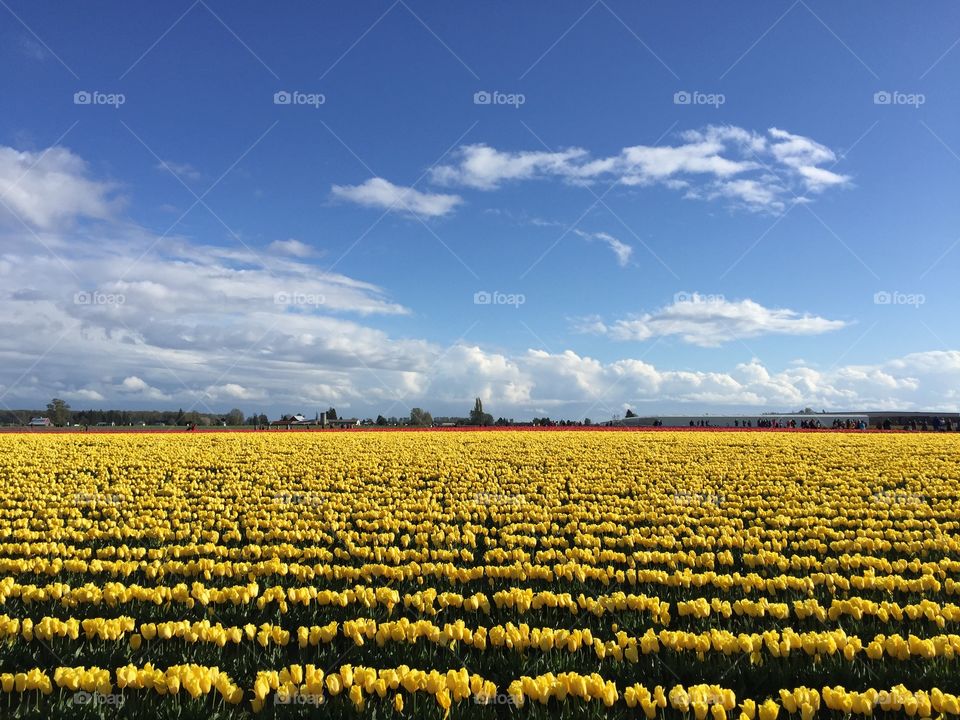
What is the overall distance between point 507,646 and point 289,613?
7.76 ft

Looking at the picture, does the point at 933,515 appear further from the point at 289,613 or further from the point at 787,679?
the point at 289,613

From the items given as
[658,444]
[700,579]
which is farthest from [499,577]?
[658,444]

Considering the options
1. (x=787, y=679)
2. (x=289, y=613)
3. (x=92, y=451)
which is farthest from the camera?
(x=92, y=451)

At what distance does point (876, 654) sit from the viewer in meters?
5.02
